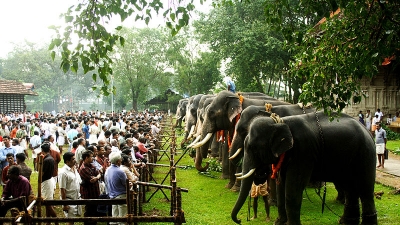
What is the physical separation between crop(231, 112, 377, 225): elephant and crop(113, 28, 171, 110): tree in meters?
43.7

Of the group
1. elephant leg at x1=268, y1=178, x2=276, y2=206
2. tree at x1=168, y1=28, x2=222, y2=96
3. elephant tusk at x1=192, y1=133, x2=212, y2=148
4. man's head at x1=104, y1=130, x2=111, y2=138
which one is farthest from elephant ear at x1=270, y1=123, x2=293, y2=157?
tree at x1=168, y1=28, x2=222, y2=96

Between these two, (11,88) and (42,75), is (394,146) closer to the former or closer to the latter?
(11,88)

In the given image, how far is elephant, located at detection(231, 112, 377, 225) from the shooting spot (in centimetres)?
686

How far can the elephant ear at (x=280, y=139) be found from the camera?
6746 millimetres

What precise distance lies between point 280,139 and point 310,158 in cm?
64

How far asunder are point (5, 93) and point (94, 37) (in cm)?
3360

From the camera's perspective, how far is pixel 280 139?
6.81m

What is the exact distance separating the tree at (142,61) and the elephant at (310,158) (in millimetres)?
43663

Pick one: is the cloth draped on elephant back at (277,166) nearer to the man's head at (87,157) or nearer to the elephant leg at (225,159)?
the man's head at (87,157)

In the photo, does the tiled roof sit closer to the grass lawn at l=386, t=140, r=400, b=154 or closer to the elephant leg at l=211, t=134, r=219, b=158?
the elephant leg at l=211, t=134, r=219, b=158

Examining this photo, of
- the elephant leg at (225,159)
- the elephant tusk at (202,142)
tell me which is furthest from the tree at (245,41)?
the elephant tusk at (202,142)

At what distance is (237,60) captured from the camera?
84.6 feet

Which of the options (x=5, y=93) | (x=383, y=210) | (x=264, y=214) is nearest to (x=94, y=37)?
(x=264, y=214)

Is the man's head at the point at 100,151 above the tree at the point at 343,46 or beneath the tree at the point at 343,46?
beneath
